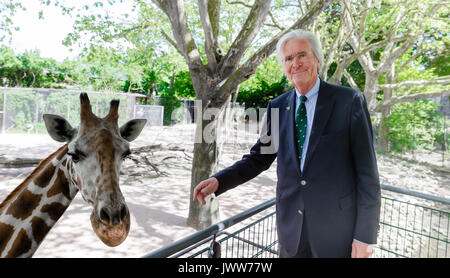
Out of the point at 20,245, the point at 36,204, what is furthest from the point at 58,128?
the point at 20,245

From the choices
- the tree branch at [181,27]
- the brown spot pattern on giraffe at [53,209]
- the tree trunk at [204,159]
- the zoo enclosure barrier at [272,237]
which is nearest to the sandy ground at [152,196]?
the tree trunk at [204,159]

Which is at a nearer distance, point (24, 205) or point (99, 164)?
point (99, 164)

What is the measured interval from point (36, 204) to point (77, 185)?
52 cm

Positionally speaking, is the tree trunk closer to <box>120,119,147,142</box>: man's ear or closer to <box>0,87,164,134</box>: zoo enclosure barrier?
<box>120,119,147,142</box>: man's ear

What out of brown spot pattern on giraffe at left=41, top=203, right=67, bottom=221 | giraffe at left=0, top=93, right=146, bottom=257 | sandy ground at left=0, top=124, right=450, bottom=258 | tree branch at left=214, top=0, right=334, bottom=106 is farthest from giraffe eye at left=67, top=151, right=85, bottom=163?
tree branch at left=214, top=0, right=334, bottom=106

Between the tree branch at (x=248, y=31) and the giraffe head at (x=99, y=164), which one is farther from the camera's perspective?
the tree branch at (x=248, y=31)

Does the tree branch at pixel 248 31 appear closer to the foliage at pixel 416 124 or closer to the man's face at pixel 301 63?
the man's face at pixel 301 63

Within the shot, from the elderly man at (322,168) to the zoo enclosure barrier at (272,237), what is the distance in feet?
1.62

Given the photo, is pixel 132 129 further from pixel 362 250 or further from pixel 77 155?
pixel 362 250

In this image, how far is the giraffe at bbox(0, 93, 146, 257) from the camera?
5.74 ft

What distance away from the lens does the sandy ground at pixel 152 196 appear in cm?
503

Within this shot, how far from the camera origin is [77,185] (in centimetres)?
219

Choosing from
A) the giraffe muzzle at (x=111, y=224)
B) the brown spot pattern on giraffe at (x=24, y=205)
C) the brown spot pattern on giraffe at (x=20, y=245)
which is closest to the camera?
the giraffe muzzle at (x=111, y=224)

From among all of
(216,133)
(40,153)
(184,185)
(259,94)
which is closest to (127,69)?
(259,94)
